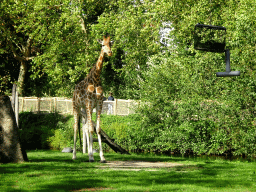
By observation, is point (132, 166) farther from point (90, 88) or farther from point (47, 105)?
point (47, 105)

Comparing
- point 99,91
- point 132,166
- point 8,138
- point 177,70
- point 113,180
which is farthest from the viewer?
point 177,70

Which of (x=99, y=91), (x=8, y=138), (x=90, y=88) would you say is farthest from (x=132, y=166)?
(x=8, y=138)

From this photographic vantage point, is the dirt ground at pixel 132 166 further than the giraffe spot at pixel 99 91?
No

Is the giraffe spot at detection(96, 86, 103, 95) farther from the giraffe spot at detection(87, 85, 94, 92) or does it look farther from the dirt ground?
the dirt ground

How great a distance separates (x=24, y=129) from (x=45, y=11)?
12.4m

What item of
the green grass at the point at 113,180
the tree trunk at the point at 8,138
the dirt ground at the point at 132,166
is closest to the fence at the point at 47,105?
the dirt ground at the point at 132,166

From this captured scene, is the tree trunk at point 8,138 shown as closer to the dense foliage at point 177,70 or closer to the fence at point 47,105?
the dense foliage at point 177,70

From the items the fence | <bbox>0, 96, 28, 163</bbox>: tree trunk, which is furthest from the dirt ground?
the fence

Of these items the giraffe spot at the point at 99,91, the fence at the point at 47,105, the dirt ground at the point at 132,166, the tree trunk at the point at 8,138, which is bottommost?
the dirt ground at the point at 132,166

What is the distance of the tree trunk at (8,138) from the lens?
1223cm

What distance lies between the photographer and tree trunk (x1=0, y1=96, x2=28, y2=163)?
12.2 m

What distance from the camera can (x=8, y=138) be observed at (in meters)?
12.3

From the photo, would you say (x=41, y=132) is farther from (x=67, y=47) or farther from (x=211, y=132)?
(x=211, y=132)

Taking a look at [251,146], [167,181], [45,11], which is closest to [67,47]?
[45,11]
